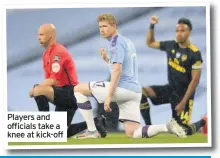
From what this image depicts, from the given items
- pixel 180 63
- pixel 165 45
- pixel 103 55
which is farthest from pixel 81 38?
pixel 180 63

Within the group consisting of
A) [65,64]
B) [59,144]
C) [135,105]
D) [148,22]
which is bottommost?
[59,144]

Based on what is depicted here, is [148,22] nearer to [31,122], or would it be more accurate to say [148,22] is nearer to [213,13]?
[213,13]

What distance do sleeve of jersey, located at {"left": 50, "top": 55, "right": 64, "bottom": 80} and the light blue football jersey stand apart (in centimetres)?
33

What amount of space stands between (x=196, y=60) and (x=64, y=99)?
92 centimetres

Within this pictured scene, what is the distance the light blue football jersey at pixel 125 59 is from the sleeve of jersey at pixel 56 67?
328 mm

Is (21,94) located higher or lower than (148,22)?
lower

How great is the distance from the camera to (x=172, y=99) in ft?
13.5

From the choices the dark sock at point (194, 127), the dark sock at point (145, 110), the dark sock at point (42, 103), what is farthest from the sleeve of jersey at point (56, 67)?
the dark sock at point (194, 127)

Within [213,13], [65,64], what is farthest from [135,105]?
[213,13]

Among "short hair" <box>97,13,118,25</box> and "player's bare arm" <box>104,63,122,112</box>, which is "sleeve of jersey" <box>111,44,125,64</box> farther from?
"short hair" <box>97,13,118,25</box>

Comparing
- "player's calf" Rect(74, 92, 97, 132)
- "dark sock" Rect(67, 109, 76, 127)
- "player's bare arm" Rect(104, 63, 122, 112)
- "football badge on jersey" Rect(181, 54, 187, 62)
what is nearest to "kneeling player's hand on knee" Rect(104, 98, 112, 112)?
"player's bare arm" Rect(104, 63, 122, 112)

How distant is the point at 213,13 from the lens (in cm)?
409

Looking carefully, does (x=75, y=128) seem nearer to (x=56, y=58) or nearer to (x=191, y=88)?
(x=56, y=58)
